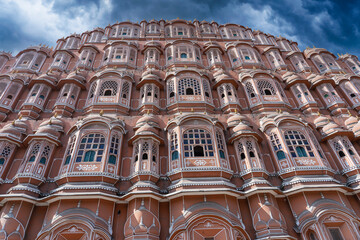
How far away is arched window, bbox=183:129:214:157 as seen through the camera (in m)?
15.2

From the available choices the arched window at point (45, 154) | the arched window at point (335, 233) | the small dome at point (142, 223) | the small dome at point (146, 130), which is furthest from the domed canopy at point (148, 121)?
the arched window at point (335, 233)

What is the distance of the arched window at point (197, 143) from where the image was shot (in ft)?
50.0

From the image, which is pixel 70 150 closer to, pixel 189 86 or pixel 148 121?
pixel 148 121

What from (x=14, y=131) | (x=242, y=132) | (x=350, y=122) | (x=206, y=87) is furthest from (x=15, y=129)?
(x=350, y=122)

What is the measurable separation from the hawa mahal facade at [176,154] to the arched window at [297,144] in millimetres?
77

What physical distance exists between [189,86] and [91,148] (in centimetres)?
998

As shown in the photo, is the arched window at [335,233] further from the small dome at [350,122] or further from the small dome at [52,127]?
the small dome at [52,127]

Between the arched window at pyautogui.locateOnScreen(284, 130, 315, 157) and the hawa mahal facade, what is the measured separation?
0.25 ft

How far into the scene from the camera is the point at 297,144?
1602 cm

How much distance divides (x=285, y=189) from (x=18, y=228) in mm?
14660

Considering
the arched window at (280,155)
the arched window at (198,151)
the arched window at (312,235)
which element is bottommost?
the arched window at (312,235)

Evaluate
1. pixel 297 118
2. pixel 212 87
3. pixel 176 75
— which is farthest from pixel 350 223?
pixel 176 75

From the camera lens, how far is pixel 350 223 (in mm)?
12727

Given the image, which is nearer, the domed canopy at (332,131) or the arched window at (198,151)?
the arched window at (198,151)
